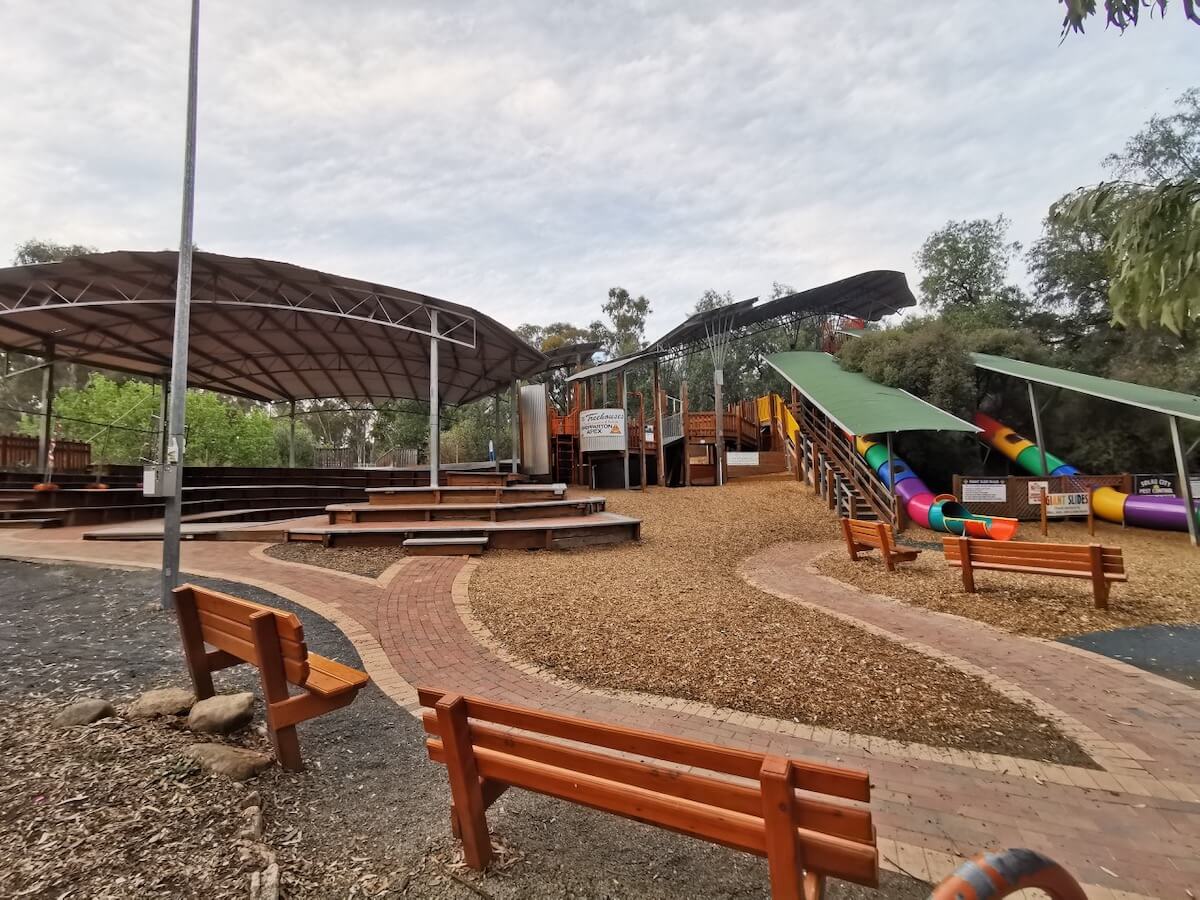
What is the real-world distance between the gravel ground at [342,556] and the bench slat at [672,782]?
596 cm

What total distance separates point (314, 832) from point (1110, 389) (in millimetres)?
17175

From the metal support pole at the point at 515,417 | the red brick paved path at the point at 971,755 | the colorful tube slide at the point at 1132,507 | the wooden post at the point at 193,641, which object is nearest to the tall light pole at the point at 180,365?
the red brick paved path at the point at 971,755

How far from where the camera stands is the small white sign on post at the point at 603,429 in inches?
744

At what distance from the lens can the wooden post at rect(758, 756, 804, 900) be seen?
4.81ft

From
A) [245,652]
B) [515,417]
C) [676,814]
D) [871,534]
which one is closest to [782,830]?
[676,814]

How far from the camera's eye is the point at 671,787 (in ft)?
5.63

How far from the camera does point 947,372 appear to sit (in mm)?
15750

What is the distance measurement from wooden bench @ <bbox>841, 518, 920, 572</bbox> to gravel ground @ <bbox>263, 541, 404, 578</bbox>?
7.12 m

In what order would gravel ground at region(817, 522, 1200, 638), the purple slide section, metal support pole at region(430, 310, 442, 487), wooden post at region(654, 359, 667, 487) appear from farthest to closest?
1. wooden post at region(654, 359, 667, 487)
2. metal support pole at region(430, 310, 442, 487)
3. the purple slide section
4. gravel ground at region(817, 522, 1200, 638)

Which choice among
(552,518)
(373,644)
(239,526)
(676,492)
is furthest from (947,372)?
(239,526)

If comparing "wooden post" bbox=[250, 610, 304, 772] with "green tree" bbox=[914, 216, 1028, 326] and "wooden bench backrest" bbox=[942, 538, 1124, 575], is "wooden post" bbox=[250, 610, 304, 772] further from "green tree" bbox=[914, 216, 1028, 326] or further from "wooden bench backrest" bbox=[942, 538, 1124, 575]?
"green tree" bbox=[914, 216, 1028, 326]

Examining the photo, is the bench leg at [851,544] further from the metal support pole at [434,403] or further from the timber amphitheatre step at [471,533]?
the metal support pole at [434,403]

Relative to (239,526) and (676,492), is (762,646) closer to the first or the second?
(239,526)

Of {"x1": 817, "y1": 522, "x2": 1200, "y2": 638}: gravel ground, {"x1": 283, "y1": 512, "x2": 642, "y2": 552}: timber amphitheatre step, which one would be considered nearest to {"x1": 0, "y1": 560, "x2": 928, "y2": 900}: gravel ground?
{"x1": 817, "y1": 522, "x2": 1200, "y2": 638}: gravel ground
